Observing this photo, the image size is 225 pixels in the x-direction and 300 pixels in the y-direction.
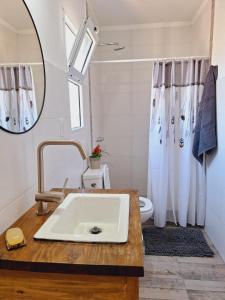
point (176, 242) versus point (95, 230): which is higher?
point (95, 230)

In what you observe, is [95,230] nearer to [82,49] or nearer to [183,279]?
[183,279]

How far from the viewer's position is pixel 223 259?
1894mm

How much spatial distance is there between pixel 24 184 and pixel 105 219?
46cm

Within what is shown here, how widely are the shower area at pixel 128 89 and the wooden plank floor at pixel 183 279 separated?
1316 millimetres

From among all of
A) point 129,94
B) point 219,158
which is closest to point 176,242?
point 219,158

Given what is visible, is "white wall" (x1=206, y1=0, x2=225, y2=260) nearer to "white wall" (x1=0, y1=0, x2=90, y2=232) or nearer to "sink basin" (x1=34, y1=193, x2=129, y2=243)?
"sink basin" (x1=34, y1=193, x2=129, y2=243)

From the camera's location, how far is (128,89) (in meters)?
2.98

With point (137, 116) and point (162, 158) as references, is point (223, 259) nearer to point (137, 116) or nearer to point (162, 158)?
point (162, 158)

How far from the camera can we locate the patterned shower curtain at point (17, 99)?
0.89 meters

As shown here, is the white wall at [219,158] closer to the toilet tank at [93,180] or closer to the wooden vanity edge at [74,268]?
→ the toilet tank at [93,180]

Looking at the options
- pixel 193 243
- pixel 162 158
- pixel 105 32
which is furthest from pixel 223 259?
pixel 105 32

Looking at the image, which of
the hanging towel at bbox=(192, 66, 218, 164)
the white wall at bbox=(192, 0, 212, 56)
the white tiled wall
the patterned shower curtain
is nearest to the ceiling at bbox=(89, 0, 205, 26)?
the white wall at bbox=(192, 0, 212, 56)

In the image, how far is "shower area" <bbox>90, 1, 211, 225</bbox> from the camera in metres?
2.83

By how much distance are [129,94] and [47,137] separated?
6.28ft
